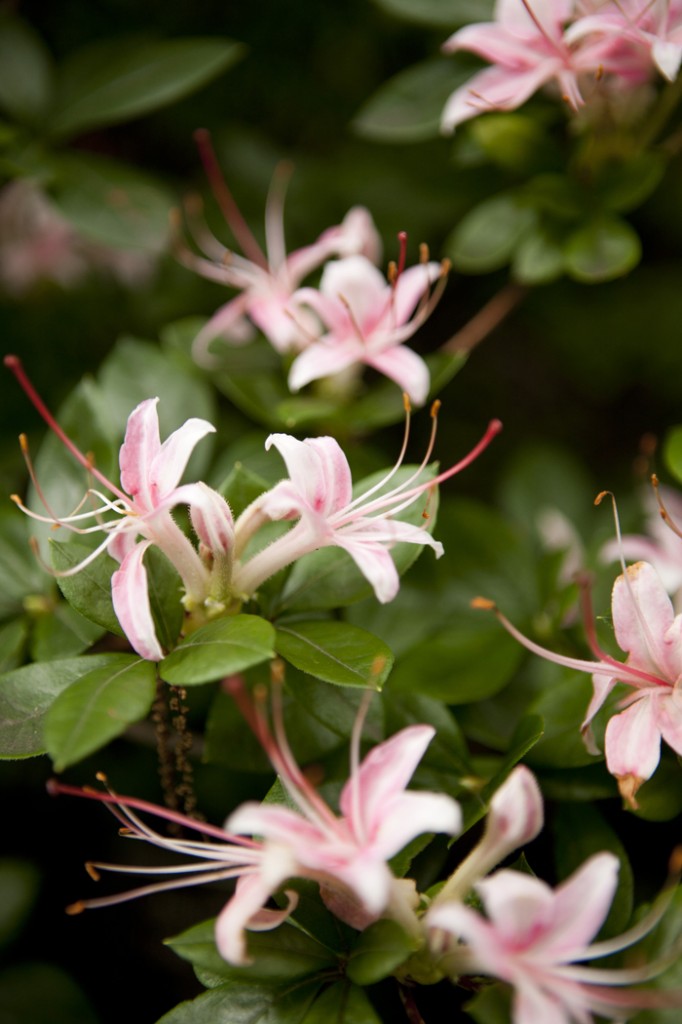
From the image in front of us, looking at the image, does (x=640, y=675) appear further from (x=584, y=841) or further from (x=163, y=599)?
(x=163, y=599)

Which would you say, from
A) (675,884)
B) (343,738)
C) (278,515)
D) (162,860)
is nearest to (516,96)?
(278,515)

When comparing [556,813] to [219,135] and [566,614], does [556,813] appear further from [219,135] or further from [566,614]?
[219,135]

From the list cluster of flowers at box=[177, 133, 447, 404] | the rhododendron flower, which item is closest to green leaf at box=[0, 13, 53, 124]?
cluster of flowers at box=[177, 133, 447, 404]

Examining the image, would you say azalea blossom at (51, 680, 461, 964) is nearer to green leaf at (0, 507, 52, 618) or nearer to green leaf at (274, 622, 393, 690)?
Answer: green leaf at (274, 622, 393, 690)

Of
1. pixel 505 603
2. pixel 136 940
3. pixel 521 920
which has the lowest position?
pixel 136 940

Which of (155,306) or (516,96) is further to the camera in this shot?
(155,306)

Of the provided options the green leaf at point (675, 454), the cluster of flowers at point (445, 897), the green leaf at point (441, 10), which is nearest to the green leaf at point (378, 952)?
the cluster of flowers at point (445, 897)

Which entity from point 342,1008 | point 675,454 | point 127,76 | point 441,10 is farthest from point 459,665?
point 127,76
